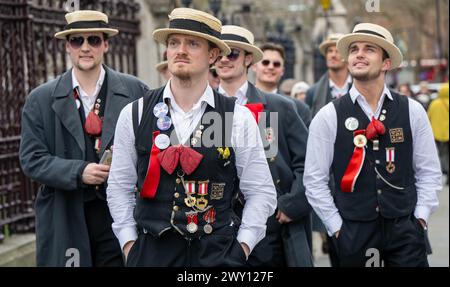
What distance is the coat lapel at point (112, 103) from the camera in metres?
6.23

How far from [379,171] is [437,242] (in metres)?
5.92

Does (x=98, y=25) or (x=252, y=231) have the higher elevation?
(x=98, y=25)

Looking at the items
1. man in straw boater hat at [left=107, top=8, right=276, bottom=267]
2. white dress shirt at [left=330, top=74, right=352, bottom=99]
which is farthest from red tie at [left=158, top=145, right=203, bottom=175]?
white dress shirt at [left=330, top=74, right=352, bottom=99]

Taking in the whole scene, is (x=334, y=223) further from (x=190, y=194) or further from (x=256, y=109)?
(x=190, y=194)

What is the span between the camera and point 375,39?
20.6 feet

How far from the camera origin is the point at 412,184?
6293mm

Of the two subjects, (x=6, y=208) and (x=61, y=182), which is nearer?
(x=61, y=182)

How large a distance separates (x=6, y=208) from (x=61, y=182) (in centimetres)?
301

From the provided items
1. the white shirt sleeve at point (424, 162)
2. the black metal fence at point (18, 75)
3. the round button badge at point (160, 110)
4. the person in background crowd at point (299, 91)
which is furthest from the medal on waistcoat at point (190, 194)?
the person in background crowd at point (299, 91)

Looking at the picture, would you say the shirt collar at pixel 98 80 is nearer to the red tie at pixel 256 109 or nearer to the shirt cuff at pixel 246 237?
the red tie at pixel 256 109
